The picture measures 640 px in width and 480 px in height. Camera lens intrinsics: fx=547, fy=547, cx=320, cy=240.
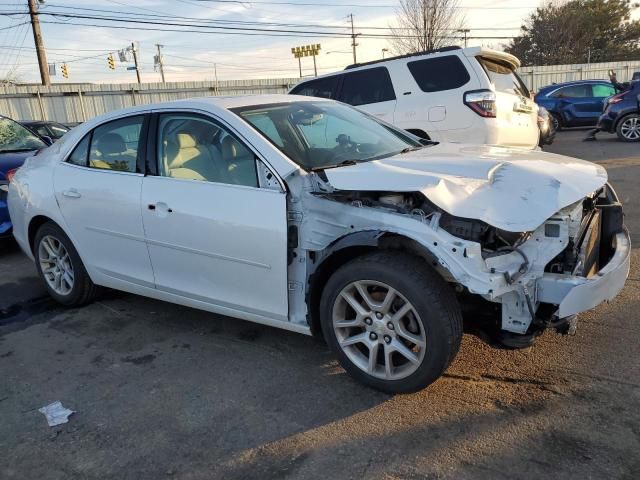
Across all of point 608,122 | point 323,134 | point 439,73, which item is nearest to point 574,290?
point 323,134

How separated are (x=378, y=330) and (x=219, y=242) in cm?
112

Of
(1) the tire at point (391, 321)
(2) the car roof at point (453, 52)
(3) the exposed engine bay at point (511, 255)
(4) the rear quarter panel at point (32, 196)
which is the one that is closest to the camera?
(3) the exposed engine bay at point (511, 255)

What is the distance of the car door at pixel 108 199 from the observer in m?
3.86

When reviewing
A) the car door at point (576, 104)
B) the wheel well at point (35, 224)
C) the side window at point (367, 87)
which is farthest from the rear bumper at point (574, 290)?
the car door at point (576, 104)

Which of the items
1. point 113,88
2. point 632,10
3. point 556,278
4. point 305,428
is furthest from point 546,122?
point 632,10

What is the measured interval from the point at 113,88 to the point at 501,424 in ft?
89.9

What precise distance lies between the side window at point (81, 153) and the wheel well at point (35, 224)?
1.94 feet

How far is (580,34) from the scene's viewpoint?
148 ft

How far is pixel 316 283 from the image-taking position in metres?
3.09

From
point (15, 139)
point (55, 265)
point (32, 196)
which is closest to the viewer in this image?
point (32, 196)

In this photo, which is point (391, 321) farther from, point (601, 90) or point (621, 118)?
point (601, 90)

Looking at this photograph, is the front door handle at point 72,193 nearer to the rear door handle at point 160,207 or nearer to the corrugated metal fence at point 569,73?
the rear door handle at point 160,207

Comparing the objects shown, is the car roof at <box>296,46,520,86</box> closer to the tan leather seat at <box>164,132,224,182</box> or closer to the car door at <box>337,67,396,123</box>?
the car door at <box>337,67,396,123</box>

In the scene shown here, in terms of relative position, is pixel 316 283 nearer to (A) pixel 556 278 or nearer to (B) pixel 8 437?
(A) pixel 556 278
